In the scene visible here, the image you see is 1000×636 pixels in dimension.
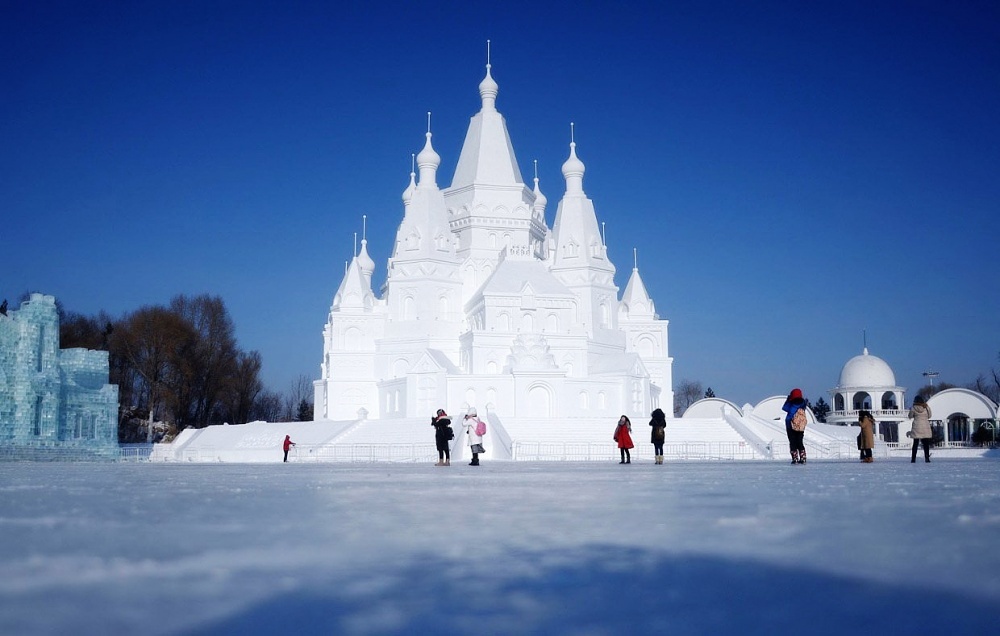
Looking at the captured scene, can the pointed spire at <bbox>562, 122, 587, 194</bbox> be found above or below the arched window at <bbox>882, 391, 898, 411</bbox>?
above

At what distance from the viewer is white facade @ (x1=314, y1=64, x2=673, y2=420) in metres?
45.4

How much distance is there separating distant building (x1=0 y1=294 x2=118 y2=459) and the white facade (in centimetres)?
1611

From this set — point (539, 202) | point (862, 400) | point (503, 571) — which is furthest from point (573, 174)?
point (503, 571)

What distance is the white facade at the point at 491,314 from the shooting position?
149 feet

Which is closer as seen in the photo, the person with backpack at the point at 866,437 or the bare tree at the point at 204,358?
the person with backpack at the point at 866,437

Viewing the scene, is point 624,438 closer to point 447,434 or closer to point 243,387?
point 447,434

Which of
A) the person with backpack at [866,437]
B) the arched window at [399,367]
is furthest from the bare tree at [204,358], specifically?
the person with backpack at [866,437]

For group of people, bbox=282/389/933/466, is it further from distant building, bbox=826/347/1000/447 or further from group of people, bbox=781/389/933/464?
distant building, bbox=826/347/1000/447

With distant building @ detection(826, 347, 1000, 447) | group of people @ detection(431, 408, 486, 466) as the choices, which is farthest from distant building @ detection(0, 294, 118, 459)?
distant building @ detection(826, 347, 1000, 447)

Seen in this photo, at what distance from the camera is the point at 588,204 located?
2190 inches

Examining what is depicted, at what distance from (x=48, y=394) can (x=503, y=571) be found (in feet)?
109

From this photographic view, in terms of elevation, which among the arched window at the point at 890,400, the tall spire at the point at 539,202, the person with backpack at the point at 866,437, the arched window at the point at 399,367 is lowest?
the person with backpack at the point at 866,437

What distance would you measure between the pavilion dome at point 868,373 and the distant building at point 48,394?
43424 millimetres

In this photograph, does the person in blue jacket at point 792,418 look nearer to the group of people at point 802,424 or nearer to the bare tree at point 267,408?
the group of people at point 802,424
